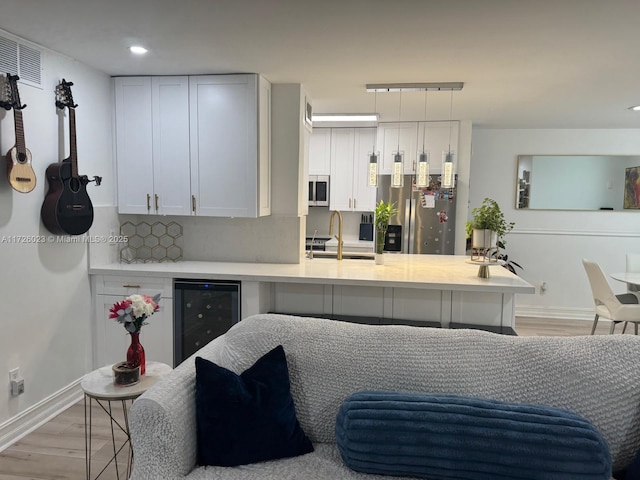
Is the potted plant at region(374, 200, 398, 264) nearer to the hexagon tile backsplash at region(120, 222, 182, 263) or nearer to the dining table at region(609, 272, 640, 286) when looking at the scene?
the hexagon tile backsplash at region(120, 222, 182, 263)

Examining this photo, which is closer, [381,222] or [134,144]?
[134,144]

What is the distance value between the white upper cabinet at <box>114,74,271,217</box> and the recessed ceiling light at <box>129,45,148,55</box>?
0.59 meters

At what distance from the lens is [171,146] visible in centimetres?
370

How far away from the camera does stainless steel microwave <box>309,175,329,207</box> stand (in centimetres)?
580

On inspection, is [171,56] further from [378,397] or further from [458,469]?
[458,469]

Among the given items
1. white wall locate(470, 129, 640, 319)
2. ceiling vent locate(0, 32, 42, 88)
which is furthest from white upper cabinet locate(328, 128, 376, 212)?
ceiling vent locate(0, 32, 42, 88)

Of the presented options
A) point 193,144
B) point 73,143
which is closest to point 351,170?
point 193,144

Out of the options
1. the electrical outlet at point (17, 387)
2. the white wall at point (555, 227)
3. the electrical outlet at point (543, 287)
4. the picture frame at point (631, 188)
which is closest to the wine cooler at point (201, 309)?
the electrical outlet at point (17, 387)

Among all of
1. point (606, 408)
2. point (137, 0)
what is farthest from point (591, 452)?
point (137, 0)

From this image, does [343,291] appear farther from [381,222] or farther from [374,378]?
[374,378]

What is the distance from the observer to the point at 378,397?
176cm

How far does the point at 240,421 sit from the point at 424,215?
13.4 ft

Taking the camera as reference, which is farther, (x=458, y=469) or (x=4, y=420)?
(x=4, y=420)

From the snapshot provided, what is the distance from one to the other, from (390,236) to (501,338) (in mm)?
3553
